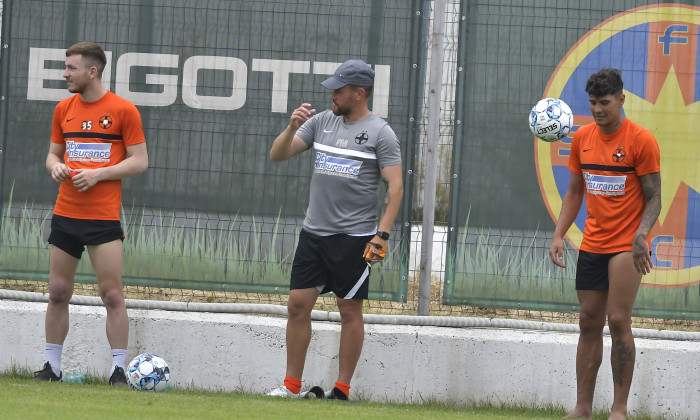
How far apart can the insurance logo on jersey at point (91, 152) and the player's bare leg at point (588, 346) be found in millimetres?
3125

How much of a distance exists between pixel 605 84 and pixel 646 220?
2.68 feet

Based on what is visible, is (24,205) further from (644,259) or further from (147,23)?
(644,259)

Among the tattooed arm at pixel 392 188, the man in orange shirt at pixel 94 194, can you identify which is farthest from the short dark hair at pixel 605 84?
the man in orange shirt at pixel 94 194

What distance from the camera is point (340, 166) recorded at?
270 inches

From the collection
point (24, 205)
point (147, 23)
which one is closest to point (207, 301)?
point (24, 205)

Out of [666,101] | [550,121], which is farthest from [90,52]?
[666,101]

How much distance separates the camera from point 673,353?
7301mm

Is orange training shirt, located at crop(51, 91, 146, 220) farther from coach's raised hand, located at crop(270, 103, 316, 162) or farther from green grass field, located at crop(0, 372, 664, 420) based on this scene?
green grass field, located at crop(0, 372, 664, 420)

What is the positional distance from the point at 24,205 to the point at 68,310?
1.31 metres

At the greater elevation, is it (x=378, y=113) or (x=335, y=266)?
(x=378, y=113)

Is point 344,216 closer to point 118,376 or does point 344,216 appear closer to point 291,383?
point 291,383

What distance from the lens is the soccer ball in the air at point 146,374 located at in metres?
6.65

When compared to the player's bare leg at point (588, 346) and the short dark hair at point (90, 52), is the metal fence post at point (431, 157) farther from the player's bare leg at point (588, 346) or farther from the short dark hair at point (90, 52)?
the short dark hair at point (90, 52)

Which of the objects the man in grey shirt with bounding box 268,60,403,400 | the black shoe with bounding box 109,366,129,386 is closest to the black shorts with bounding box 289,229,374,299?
the man in grey shirt with bounding box 268,60,403,400
